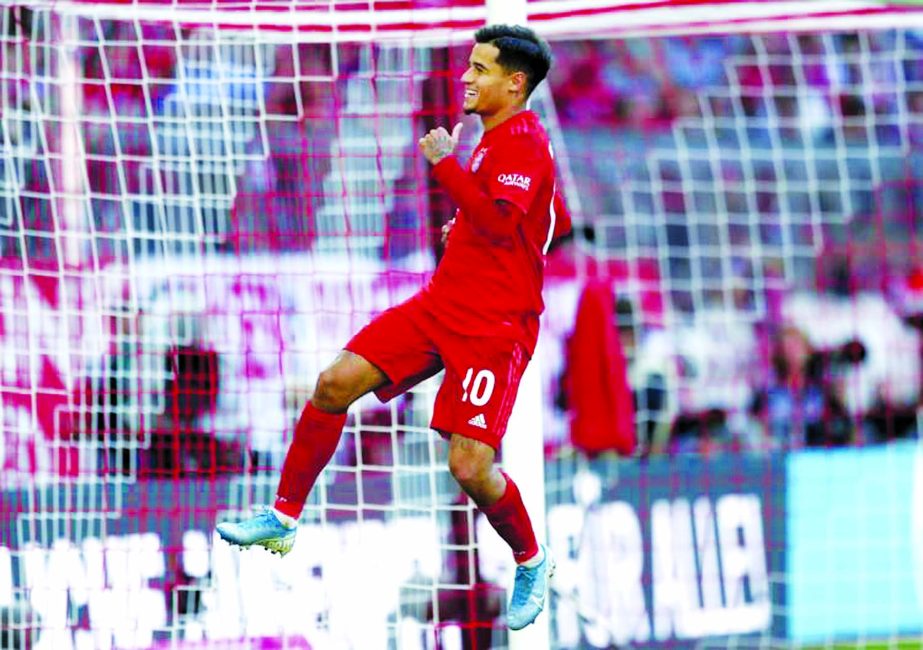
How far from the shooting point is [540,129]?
20.5ft

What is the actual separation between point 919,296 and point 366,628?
5.25m

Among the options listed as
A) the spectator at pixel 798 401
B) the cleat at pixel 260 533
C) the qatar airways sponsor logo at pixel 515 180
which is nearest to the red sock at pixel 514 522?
the cleat at pixel 260 533

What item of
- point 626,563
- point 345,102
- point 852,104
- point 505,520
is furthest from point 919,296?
point 505,520

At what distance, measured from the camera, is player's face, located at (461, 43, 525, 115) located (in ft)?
20.4

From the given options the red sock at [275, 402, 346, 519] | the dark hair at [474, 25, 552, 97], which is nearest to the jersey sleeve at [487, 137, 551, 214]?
the dark hair at [474, 25, 552, 97]

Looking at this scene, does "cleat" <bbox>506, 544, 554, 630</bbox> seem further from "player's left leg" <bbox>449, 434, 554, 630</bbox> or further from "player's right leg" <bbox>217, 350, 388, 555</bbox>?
"player's right leg" <bbox>217, 350, 388, 555</bbox>

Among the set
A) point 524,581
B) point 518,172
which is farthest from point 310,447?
point 518,172

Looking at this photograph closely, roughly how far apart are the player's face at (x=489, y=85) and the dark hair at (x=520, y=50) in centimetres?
2

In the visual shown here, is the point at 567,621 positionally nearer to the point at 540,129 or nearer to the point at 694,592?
the point at 694,592

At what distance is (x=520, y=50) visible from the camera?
20.4 feet

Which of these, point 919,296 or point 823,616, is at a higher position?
point 919,296

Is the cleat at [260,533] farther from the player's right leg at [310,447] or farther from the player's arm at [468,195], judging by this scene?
the player's arm at [468,195]

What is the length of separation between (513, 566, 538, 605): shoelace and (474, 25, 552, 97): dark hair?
1.53 meters

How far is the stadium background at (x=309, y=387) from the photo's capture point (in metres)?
8.58
